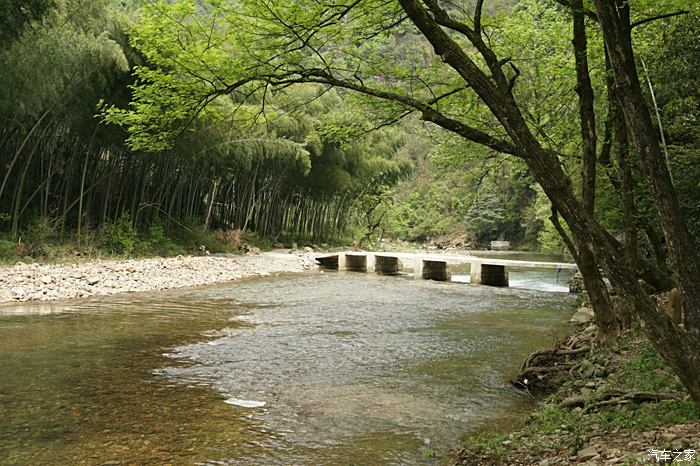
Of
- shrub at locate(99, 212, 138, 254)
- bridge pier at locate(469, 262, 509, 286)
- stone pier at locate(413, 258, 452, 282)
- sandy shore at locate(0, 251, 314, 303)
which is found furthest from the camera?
stone pier at locate(413, 258, 452, 282)

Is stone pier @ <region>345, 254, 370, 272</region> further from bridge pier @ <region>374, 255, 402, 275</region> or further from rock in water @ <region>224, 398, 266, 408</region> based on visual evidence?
rock in water @ <region>224, 398, 266, 408</region>

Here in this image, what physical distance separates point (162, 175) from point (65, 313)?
9.16 m

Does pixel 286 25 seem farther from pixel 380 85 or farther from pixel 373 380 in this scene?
pixel 373 380

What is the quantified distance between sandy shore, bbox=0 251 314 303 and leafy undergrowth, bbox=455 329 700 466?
9.32 meters

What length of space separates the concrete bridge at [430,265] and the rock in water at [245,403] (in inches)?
476

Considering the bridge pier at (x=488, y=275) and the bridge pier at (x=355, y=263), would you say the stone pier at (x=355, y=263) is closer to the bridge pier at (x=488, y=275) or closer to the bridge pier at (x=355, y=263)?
the bridge pier at (x=355, y=263)

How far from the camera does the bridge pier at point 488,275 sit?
17.7 metres

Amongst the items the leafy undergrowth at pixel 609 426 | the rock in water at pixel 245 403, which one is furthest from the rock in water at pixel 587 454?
the rock in water at pixel 245 403

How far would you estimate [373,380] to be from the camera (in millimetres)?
5902

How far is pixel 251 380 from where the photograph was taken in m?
5.77

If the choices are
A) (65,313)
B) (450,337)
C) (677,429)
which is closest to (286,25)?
(677,429)

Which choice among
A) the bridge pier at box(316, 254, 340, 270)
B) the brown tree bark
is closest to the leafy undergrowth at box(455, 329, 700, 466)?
the brown tree bark

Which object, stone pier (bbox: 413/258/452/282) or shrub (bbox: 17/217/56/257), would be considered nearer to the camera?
shrub (bbox: 17/217/56/257)

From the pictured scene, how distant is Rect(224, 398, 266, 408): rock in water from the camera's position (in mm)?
4934
